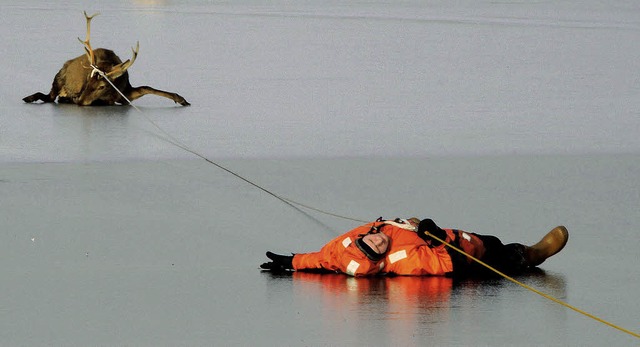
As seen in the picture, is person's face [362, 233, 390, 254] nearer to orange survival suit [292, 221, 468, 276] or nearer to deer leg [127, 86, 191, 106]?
orange survival suit [292, 221, 468, 276]

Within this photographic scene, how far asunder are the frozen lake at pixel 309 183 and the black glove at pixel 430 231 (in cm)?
20

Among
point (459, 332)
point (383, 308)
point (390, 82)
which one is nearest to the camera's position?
point (459, 332)

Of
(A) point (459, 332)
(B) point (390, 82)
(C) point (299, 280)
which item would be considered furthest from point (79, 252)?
(B) point (390, 82)

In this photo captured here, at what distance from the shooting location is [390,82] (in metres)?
15.0

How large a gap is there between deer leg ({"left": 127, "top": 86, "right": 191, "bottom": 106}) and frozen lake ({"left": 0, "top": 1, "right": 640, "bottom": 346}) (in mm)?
178

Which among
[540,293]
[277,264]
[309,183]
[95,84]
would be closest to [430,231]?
[540,293]

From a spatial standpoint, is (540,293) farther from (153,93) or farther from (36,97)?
(36,97)

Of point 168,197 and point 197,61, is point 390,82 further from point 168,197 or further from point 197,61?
point 168,197

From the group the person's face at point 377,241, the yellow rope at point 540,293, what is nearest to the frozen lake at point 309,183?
the yellow rope at point 540,293

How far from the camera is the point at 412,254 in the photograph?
6492mm

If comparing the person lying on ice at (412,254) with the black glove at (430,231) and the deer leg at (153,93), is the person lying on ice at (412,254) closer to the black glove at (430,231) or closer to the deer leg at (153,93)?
the black glove at (430,231)

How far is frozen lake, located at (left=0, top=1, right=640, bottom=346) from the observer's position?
569 cm

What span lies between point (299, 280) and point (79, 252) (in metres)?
1.24

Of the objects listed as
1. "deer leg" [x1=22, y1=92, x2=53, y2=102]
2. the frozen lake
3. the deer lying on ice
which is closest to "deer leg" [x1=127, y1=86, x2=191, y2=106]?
the deer lying on ice
